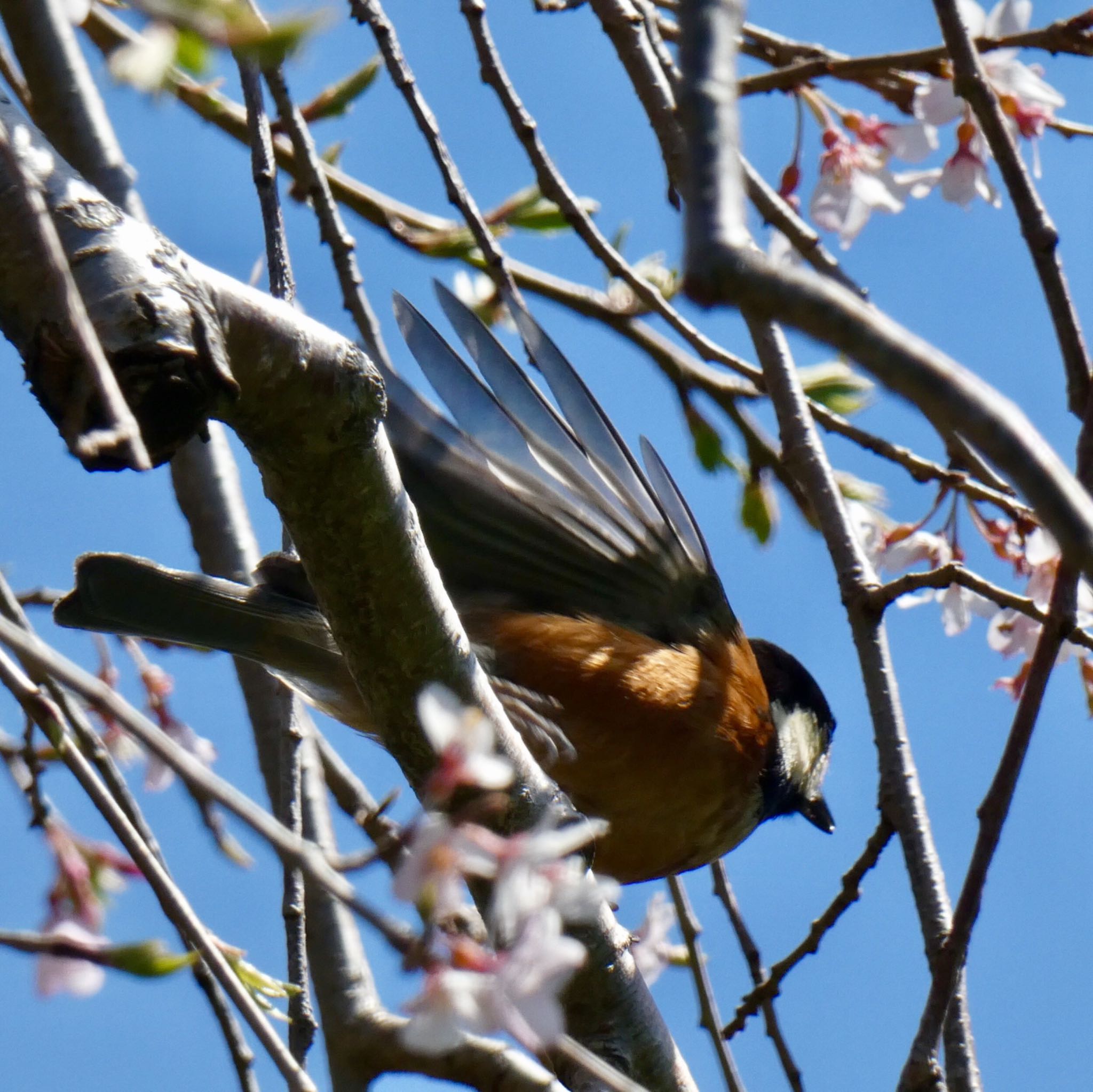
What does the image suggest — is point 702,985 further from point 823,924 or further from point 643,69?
point 643,69

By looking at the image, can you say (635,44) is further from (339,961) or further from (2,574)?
(339,961)

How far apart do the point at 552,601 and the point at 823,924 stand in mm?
1049

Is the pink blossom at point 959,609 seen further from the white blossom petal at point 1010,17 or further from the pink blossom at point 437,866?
the pink blossom at point 437,866

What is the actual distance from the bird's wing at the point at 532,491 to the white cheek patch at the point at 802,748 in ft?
1.95

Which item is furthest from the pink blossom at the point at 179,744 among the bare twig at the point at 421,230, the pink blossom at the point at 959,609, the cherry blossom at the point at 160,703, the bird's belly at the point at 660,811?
the pink blossom at the point at 959,609

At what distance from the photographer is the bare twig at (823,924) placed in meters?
1.99

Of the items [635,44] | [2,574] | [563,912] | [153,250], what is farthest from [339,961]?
[635,44]

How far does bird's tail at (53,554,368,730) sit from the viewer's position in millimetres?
2670

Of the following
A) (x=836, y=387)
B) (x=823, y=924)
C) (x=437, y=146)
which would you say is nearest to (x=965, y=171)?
(x=836, y=387)

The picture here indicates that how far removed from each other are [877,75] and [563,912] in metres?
1.92

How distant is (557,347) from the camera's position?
9.04 feet

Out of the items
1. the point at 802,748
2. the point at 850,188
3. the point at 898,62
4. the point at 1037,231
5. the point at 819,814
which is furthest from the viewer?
the point at 819,814

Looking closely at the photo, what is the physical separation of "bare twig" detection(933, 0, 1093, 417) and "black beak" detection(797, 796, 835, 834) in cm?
231

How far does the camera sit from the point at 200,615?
275cm
